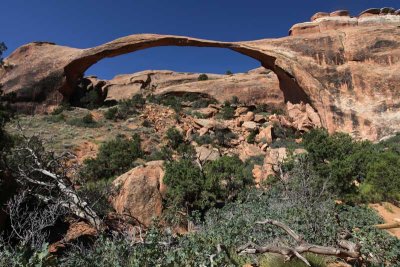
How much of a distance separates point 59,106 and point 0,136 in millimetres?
16458

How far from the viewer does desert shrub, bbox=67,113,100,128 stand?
887 inches

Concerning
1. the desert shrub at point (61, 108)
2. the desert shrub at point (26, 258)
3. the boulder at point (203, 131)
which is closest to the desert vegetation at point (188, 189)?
the desert shrub at point (26, 258)

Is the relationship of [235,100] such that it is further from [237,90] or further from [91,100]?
[91,100]

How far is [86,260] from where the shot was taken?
12.6 ft

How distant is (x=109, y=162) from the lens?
16.1 metres

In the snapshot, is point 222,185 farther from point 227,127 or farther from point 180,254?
point 227,127

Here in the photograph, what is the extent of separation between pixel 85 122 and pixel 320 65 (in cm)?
1571

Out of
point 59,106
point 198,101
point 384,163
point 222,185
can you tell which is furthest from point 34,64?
point 384,163

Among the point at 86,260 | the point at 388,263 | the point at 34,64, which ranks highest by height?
the point at 34,64

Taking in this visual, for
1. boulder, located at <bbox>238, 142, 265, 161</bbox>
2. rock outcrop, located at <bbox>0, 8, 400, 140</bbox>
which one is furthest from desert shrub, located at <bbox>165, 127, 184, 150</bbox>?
rock outcrop, located at <bbox>0, 8, 400, 140</bbox>

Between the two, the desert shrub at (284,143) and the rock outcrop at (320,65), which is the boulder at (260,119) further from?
the desert shrub at (284,143)

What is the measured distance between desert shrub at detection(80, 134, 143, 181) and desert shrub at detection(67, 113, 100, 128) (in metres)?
5.93

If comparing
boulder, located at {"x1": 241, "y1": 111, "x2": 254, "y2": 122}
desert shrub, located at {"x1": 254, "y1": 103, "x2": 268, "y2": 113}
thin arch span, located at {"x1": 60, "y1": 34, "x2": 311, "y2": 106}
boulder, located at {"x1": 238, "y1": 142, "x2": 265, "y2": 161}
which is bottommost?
boulder, located at {"x1": 238, "y1": 142, "x2": 265, "y2": 161}

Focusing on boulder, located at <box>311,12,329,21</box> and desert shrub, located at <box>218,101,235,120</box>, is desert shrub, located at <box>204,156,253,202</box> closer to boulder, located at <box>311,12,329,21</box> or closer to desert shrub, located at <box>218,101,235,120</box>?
desert shrub, located at <box>218,101,235,120</box>
